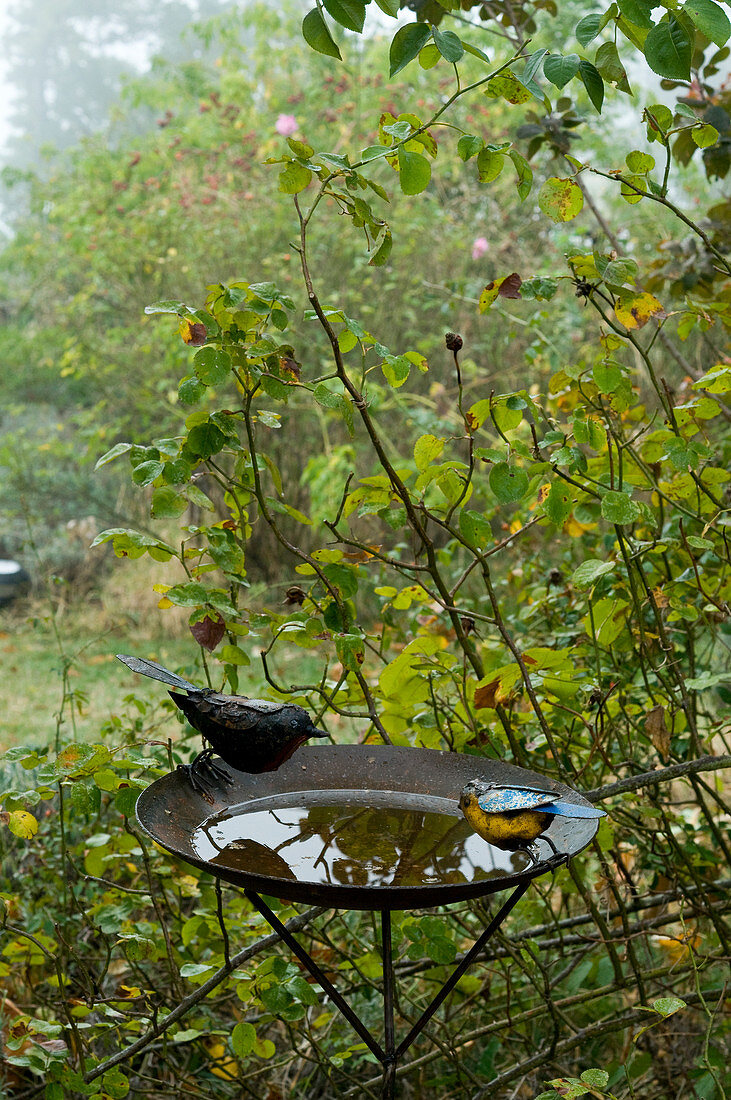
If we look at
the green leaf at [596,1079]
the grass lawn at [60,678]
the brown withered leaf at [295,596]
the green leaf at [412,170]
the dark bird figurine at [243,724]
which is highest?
the grass lawn at [60,678]

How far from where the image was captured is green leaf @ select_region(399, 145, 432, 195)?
106 centimetres

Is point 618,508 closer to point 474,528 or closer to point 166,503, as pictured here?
point 474,528

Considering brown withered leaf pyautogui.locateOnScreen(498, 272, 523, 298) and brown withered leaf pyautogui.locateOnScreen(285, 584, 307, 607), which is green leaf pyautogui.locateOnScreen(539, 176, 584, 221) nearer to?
brown withered leaf pyautogui.locateOnScreen(498, 272, 523, 298)

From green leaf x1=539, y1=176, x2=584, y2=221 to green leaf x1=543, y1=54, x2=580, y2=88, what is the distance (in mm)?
262

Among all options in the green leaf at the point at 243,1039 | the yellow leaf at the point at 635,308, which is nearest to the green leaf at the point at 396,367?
the yellow leaf at the point at 635,308

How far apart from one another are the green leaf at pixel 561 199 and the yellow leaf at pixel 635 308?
0.42 feet

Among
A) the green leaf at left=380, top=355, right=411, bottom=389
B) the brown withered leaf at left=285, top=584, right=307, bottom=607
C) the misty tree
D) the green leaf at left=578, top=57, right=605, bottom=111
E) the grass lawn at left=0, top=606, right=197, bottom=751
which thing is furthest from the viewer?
the misty tree

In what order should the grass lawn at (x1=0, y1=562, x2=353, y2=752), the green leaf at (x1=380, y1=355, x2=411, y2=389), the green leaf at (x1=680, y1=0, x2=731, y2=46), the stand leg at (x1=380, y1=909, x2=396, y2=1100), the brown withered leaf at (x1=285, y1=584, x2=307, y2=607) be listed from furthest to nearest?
the grass lawn at (x1=0, y1=562, x2=353, y2=752), the brown withered leaf at (x1=285, y1=584, x2=307, y2=607), the green leaf at (x1=380, y1=355, x2=411, y2=389), the stand leg at (x1=380, y1=909, x2=396, y2=1100), the green leaf at (x1=680, y1=0, x2=731, y2=46)

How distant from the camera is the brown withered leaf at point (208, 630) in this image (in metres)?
1.26

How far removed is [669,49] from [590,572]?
642mm

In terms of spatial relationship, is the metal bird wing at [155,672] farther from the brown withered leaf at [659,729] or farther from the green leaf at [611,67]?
the green leaf at [611,67]

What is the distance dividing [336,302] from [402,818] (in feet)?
13.1

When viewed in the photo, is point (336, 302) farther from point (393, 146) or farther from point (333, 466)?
point (393, 146)

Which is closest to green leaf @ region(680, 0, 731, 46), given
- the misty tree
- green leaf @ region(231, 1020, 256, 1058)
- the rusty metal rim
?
the rusty metal rim
